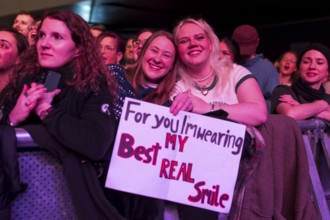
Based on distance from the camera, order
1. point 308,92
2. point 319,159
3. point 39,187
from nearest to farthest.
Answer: point 39,187 → point 319,159 → point 308,92

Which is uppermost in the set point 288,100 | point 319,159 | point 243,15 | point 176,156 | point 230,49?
point 243,15

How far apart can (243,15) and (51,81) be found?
13.7m

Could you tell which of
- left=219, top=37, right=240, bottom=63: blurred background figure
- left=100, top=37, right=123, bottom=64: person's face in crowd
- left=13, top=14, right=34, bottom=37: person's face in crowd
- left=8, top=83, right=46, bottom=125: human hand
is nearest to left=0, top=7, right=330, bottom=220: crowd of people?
left=8, top=83, right=46, bottom=125: human hand

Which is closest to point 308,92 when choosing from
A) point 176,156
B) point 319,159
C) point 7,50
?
point 319,159

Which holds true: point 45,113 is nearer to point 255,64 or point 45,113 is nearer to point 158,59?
point 158,59

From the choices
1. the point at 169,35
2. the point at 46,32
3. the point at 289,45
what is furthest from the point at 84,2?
the point at 46,32

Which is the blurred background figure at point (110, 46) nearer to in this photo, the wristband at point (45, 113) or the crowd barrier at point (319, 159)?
the crowd barrier at point (319, 159)

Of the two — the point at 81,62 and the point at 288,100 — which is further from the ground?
the point at 81,62

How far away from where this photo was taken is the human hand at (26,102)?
2275 millimetres

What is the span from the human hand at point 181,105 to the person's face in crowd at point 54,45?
0.53 metres

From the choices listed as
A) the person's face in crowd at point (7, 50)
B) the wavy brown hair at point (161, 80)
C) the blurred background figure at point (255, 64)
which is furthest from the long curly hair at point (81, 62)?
the blurred background figure at point (255, 64)

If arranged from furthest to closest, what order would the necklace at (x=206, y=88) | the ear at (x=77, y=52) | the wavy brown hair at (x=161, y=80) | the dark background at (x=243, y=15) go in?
the dark background at (x=243, y=15) < the necklace at (x=206, y=88) < the wavy brown hair at (x=161, y=80) < the ear at (x=77, y=52)

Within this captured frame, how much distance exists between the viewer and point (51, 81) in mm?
2383

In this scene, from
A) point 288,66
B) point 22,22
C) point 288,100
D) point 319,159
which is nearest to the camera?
point 319,159
